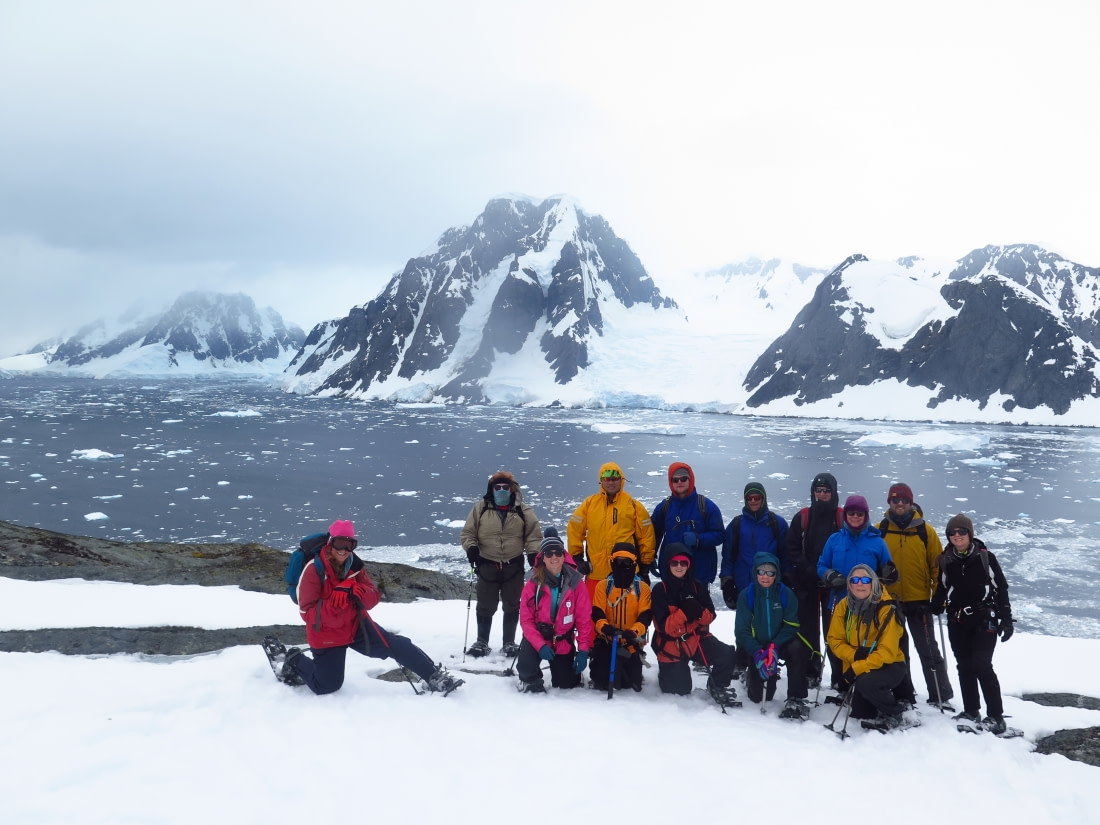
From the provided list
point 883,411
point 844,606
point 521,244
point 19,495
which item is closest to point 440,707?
point 844,606

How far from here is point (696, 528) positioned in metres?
7.66

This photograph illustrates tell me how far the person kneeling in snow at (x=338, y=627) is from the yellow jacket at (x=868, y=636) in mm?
3993

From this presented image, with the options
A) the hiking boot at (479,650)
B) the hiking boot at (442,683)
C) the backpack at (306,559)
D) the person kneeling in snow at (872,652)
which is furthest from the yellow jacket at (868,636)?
the backpack at (306,559)

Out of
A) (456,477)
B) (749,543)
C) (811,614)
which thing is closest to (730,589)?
(749,543)

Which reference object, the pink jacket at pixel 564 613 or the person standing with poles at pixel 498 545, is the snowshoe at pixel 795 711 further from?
the person standing with poles at pixel 498 545

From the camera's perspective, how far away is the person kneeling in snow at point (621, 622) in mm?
6824

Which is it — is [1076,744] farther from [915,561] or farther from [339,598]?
[339,598]

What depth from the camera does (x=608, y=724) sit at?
5883mm

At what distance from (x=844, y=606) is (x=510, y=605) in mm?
4052

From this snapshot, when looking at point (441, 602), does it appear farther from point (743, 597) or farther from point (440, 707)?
point (743, 597)

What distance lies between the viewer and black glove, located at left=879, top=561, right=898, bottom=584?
6.44 m

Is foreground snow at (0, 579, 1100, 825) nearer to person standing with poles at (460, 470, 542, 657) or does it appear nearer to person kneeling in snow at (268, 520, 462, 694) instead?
person kneeling in snow at (268, 520, 462, 694)

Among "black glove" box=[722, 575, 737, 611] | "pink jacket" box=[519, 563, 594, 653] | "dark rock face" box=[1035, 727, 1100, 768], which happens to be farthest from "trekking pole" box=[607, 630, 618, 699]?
"dark rock face" box=[1035, 727, 1100, 768]

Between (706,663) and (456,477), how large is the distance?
35.3 meters
